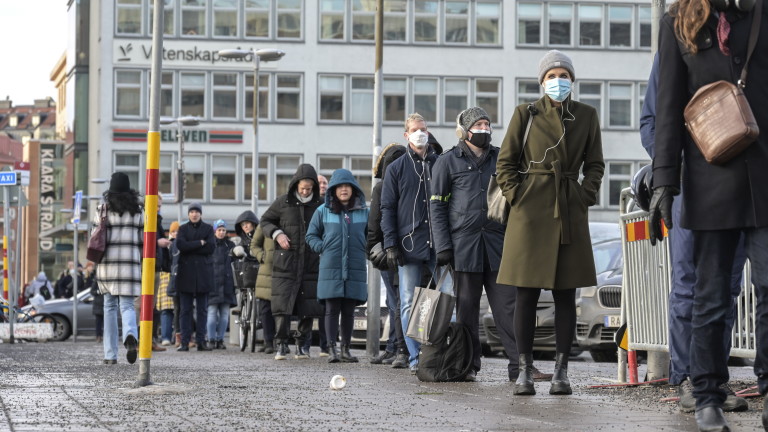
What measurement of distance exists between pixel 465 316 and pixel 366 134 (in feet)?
160

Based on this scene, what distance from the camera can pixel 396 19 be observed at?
6016cm

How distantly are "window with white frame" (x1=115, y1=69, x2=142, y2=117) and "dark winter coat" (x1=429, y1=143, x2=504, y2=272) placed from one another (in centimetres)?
4924

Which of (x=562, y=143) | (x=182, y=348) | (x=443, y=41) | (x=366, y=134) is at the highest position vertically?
(x=443, y=41)

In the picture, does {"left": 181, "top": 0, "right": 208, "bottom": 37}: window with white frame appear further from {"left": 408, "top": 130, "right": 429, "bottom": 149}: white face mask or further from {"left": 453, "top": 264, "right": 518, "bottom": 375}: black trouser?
{"left": 453, "top": 264, "right": 518, "bottom": 375}: black trouser

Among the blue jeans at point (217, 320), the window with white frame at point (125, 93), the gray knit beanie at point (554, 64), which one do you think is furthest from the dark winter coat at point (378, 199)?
the window with white frame at point (125, 93)

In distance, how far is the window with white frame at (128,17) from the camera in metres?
59.4

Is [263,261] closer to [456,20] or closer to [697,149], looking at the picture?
[697,149]

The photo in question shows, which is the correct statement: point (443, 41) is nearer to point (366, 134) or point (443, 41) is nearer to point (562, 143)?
point (366, 134)

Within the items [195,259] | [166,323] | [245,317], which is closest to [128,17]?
[166,323]

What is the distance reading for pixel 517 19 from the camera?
60531 millimetres

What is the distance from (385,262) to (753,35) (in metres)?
6.78

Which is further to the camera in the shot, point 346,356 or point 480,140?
point 346,356

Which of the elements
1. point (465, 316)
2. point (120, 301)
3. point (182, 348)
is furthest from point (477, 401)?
point (182, 348)

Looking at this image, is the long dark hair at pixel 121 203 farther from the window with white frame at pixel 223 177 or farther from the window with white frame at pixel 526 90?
the window with white frame at pixel 526 90
